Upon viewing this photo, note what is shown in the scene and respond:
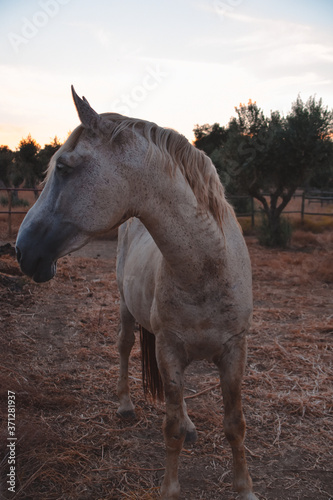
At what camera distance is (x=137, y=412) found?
299 centimetres

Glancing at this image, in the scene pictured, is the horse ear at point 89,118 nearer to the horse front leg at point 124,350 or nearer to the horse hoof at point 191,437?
the horse front leg at point 124,350

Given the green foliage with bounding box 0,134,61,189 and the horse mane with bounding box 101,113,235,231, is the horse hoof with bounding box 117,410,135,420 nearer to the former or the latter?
the horse mane with bounding box 101,113,235,231

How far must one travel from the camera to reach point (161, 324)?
185cm

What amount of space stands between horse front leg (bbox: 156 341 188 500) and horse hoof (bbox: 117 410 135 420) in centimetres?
95

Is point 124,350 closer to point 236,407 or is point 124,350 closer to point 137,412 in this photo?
point 137,412

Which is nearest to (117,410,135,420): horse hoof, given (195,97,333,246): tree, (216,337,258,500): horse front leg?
(216,337,258,500): horse front leg

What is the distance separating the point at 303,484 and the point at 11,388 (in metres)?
2.22

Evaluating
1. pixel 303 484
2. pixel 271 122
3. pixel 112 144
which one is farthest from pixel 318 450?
pixel 271 122

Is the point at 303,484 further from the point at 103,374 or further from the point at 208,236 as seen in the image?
the point at 103,374

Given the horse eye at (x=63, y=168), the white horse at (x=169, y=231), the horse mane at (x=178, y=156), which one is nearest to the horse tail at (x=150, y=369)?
the white horse at (x=169, y=231)

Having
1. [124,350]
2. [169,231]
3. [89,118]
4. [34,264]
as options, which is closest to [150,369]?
[124,350]

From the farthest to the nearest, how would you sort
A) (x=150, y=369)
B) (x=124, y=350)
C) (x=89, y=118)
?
1. (x=124, y=350)
2. (x=150, y=369)
3. (x=89, y=118)

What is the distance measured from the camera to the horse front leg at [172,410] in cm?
186

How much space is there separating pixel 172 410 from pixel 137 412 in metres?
1.21
